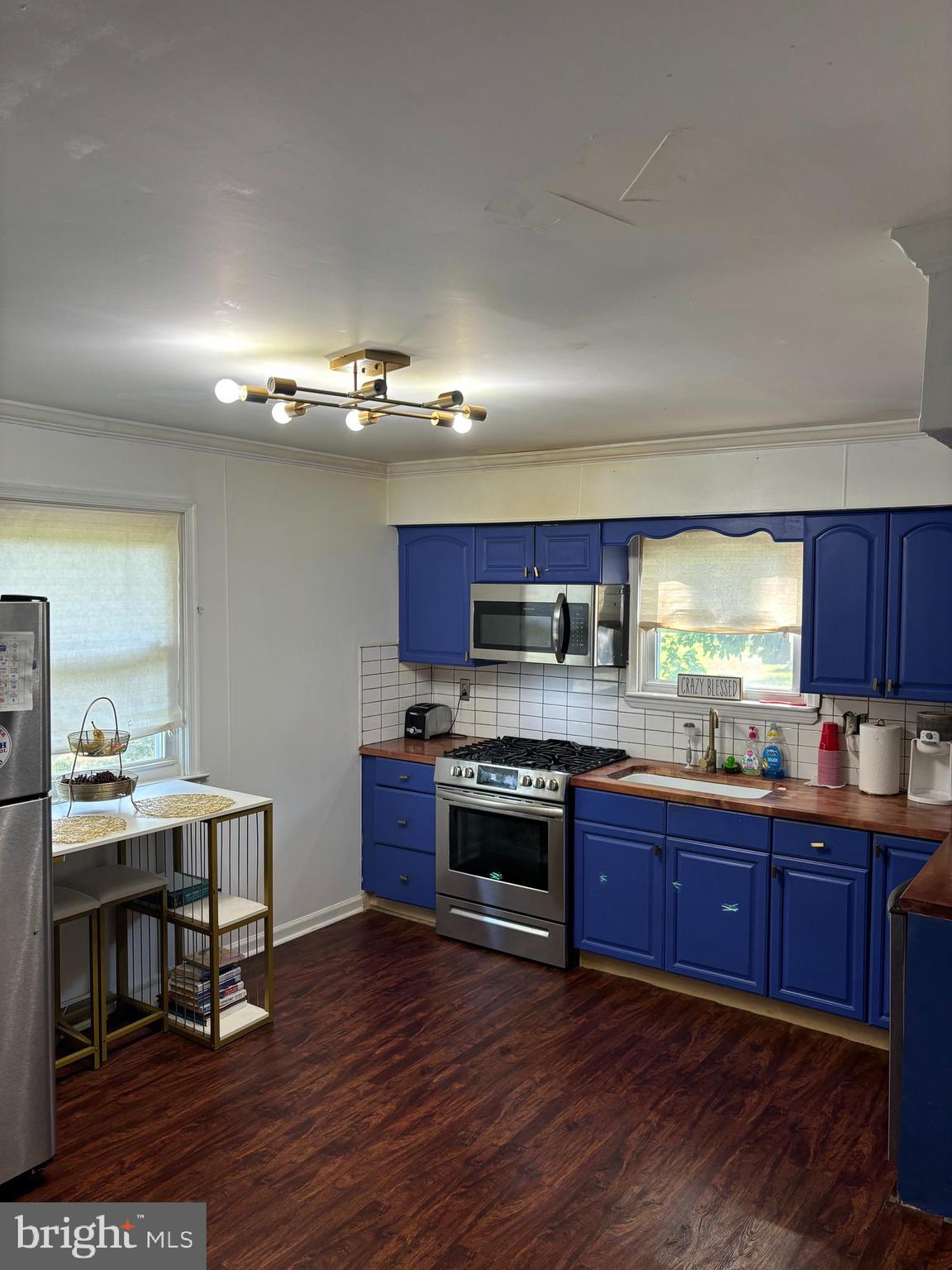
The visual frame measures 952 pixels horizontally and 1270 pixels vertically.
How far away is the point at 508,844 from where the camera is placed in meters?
4.44

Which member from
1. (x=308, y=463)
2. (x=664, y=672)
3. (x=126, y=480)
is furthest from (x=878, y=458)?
(x=126, y=480)

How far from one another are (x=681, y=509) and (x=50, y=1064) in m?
3.12

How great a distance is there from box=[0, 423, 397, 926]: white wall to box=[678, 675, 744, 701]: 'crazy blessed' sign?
65.9 inches

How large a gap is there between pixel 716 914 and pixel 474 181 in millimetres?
3202

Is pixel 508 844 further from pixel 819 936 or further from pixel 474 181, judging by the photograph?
pixel 474 181

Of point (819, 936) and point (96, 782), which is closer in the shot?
point (96, 782)

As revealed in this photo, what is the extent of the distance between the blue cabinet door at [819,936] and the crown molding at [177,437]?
2765 millimetres

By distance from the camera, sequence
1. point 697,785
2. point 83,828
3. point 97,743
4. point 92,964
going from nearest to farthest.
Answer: point 83,828 < point 92,964 < point 97,743 < point 697,785

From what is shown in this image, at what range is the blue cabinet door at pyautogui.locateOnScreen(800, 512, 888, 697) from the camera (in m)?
3.76

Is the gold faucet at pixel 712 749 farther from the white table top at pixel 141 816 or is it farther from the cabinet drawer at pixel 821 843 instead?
the white table top at pixel 141 816

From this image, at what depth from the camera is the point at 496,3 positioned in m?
1.05

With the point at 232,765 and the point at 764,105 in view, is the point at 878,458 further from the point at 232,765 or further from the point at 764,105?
the point at 232,765
